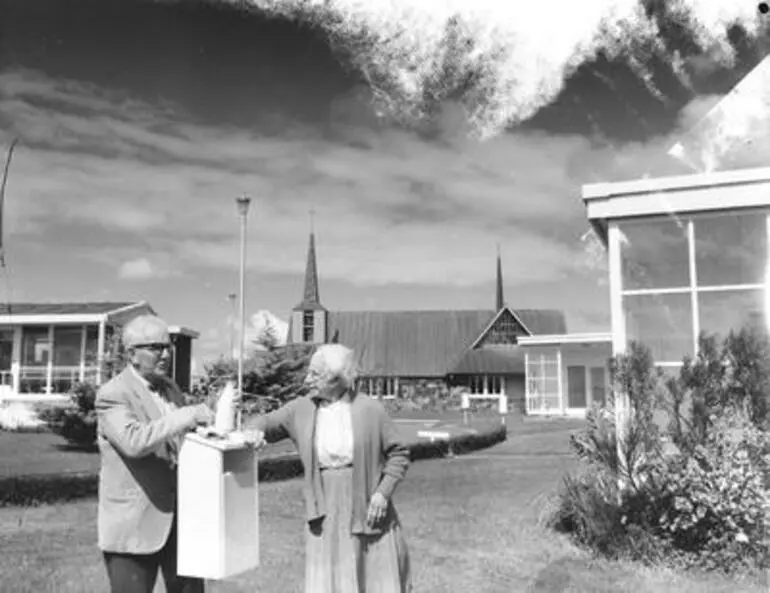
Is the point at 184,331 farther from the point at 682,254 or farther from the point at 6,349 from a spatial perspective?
the point at 682,254

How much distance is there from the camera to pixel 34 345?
2.94 metres

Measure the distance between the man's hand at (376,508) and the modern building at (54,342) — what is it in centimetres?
96

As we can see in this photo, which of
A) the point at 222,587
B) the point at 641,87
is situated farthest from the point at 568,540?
the point at 641,87

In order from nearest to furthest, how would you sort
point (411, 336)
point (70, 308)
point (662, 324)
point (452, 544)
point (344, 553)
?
point (344, 553) < point (411, 336) < point (70, 308) < point (662, 324) < point (452, 544)

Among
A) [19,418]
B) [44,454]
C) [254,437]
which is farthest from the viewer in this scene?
[44,454]

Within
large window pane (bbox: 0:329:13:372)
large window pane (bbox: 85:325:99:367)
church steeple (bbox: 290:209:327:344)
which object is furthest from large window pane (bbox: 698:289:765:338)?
large window pane (bbox: 0:329:13:372)

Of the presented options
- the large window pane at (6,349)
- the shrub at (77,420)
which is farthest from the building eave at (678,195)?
the shrub at (77,420)

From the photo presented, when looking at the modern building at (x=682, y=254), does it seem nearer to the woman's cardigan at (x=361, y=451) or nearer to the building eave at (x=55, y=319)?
the woman's cardigan at (x=361, y=451)

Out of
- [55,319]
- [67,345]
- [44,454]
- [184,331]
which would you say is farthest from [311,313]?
[44,454]

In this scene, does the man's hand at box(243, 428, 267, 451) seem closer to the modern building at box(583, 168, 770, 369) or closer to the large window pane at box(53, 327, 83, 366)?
the large window pane at box(53, 327, 83, 366)

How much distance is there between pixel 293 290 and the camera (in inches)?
96.9

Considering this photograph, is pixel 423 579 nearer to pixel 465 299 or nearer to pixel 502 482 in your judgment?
pixel 465 299

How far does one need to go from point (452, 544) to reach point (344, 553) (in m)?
1.54

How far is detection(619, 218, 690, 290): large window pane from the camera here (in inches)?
117
